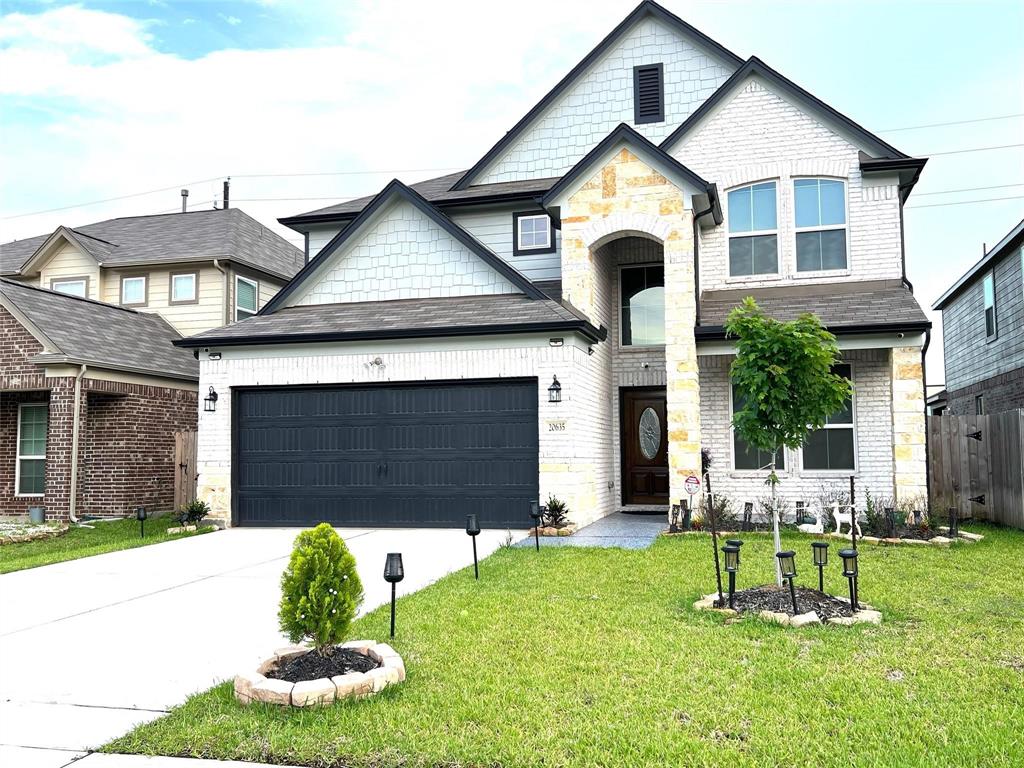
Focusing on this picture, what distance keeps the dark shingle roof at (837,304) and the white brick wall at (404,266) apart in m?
3.81

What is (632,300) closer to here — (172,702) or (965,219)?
(172,702)

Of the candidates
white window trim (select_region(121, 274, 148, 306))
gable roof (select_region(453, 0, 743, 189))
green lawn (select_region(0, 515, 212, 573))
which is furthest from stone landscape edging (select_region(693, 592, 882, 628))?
white window trim (select_region(121, 274, 148, 306))

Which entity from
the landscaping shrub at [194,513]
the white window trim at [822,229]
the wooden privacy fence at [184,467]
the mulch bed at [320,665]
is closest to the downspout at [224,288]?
the wooden privacy fence at [184,467]

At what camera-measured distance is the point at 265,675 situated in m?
5.12

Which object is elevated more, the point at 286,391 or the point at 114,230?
the point at 114,230

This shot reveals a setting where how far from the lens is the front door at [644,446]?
53.3ft

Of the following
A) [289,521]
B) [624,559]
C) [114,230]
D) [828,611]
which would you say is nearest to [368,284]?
[289,521]

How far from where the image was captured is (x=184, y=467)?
1627 centimetres

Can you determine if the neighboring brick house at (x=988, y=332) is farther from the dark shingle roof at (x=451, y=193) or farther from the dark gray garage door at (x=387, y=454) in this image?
the dark gray garage door at (x=387, y=454)

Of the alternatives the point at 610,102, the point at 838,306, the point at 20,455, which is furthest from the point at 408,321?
the point at 20,455

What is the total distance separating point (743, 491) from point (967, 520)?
374cm

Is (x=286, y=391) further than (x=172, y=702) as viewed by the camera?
Yes

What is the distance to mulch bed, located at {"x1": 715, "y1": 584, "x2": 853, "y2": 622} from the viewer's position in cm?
688

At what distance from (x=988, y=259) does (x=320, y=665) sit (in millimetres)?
18312
